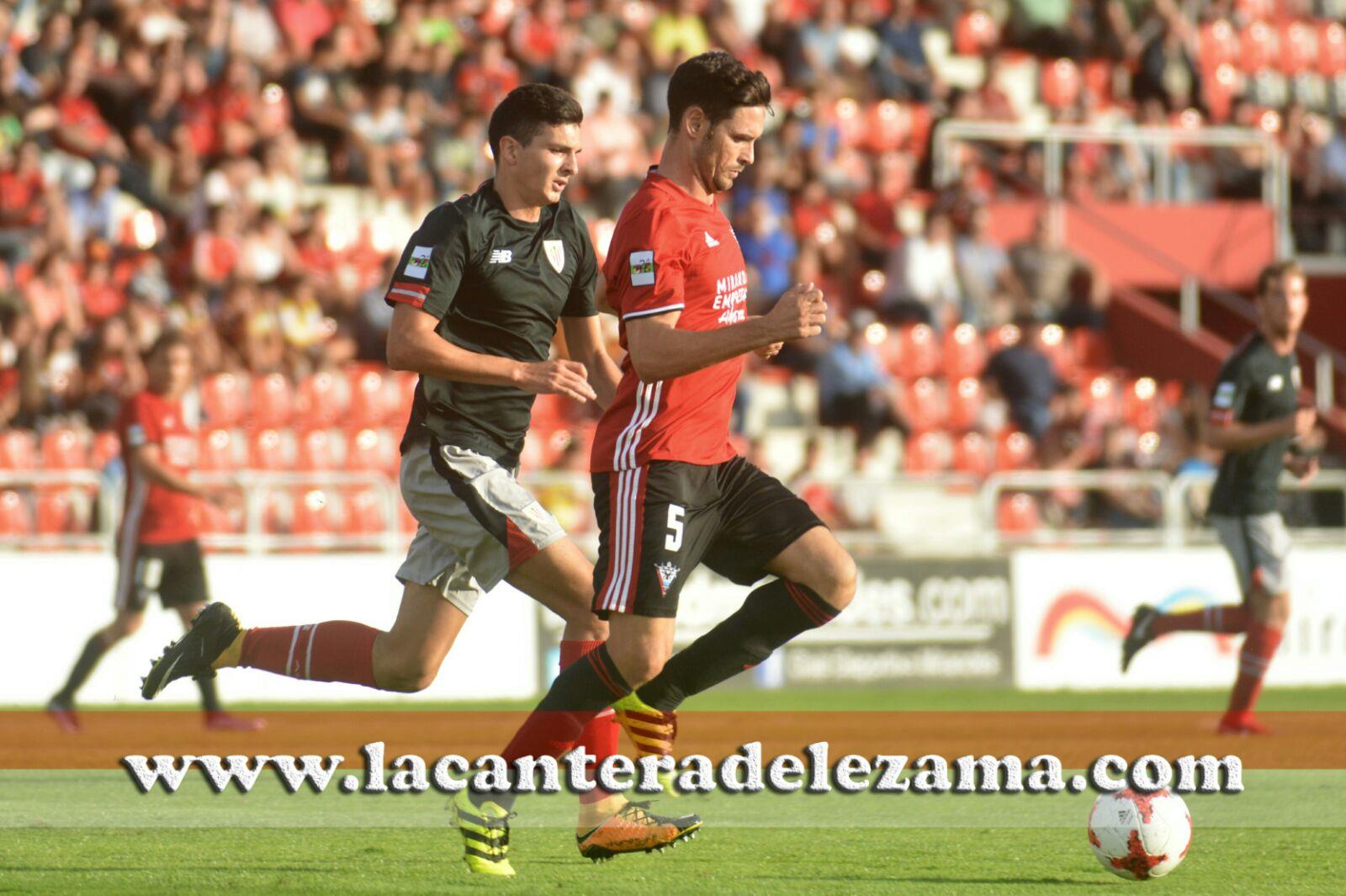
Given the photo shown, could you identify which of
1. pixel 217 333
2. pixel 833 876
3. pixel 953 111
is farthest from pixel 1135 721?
pixel 953 111

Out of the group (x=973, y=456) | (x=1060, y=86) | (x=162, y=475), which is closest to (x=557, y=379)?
(x=162, y=475)

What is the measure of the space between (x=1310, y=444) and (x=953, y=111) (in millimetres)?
5608

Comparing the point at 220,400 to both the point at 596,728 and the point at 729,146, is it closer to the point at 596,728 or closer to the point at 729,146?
the point at 596,728

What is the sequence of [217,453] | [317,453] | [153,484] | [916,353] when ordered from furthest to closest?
1. [916,353]
2. [317,453]
3. [217,453]
4. [153,484]

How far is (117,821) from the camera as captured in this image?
766 cm

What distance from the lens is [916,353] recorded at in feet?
63.9

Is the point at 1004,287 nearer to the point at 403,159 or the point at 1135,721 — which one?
the point at 403,159

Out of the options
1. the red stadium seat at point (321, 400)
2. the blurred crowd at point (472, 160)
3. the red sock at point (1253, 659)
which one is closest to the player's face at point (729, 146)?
the red sock at point (1253, 659)

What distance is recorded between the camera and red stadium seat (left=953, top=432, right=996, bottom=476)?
1833 cm

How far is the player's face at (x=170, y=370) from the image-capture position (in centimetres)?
1137

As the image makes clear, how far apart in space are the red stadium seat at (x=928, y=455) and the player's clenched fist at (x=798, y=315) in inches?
476

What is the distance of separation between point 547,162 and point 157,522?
5447 mm

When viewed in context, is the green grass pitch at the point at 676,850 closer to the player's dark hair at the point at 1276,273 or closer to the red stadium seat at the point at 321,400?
the player's dark hair at the point at 1276,273

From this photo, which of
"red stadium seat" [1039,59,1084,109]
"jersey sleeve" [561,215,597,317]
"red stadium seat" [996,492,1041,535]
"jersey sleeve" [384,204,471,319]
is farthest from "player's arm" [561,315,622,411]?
"red stadium seat" [1039,59,1084,109]
